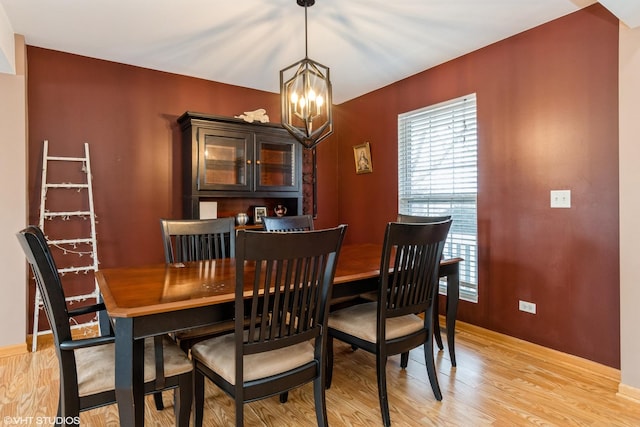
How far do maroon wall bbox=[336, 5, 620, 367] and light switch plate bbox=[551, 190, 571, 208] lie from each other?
32 mm

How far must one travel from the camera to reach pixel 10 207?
2688 mm

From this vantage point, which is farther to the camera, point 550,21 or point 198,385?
point 550,21

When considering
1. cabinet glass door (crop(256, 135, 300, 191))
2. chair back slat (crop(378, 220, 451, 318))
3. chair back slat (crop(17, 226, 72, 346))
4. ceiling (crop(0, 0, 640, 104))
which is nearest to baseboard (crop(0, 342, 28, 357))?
chair back slat (crop(17, 226, 72, 346))

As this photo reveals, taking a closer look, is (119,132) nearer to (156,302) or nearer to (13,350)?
(13,350)

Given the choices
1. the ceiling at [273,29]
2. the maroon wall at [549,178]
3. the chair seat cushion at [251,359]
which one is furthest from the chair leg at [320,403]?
the ceiling at [273,29]

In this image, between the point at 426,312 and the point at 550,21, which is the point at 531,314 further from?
the point at 550,21

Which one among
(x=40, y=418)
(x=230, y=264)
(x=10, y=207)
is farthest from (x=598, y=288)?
(x=10, y=207)

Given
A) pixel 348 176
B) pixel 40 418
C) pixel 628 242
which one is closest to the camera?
pixel 40 418

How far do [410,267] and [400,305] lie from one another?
204 millimetres

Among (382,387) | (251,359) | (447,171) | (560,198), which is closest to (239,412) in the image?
(251,359)

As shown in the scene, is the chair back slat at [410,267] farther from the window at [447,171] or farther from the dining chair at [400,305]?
the window at [447,171]

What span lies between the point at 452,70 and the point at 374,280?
225cm

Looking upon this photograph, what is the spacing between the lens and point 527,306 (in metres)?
2.74

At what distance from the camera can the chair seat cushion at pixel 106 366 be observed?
1.36 meters
